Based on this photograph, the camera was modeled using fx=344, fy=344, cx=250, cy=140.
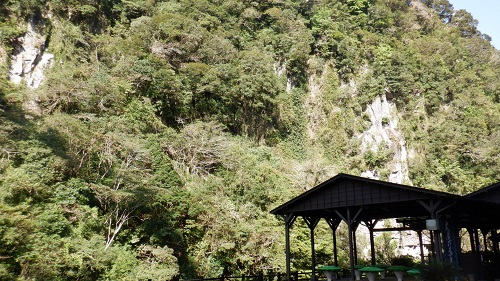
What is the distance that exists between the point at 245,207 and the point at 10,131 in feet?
37.5

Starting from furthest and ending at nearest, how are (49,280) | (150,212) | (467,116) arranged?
(467,116)
(150,212)
(49,280)

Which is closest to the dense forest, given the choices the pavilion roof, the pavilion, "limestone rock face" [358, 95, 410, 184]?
"limestone rock face" [358, 95, 410, 184]

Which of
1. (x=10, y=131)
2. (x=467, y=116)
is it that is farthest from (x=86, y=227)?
(x=467, y=116)

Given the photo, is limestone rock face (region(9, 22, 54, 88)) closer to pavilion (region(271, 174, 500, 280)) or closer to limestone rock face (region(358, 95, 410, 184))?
pavilion (region(271, 174, 500, 280))

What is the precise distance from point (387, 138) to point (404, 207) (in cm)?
2139

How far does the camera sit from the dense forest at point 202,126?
13.8 m

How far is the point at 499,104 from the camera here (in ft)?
142

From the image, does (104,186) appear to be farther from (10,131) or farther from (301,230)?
(301,230)

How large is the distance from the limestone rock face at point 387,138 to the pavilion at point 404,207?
51.5 feet

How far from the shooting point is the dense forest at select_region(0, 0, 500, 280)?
13828mm

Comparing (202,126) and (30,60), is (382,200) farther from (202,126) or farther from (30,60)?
(30,60)

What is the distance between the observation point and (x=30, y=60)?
20.5 m

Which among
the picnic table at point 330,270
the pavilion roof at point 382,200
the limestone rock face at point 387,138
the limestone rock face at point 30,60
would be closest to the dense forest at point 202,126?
the limestone rock face at point 30,60

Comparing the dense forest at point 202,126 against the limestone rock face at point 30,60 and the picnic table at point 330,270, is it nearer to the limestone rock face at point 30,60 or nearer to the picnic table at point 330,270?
the limestone rock face at point 30,60
